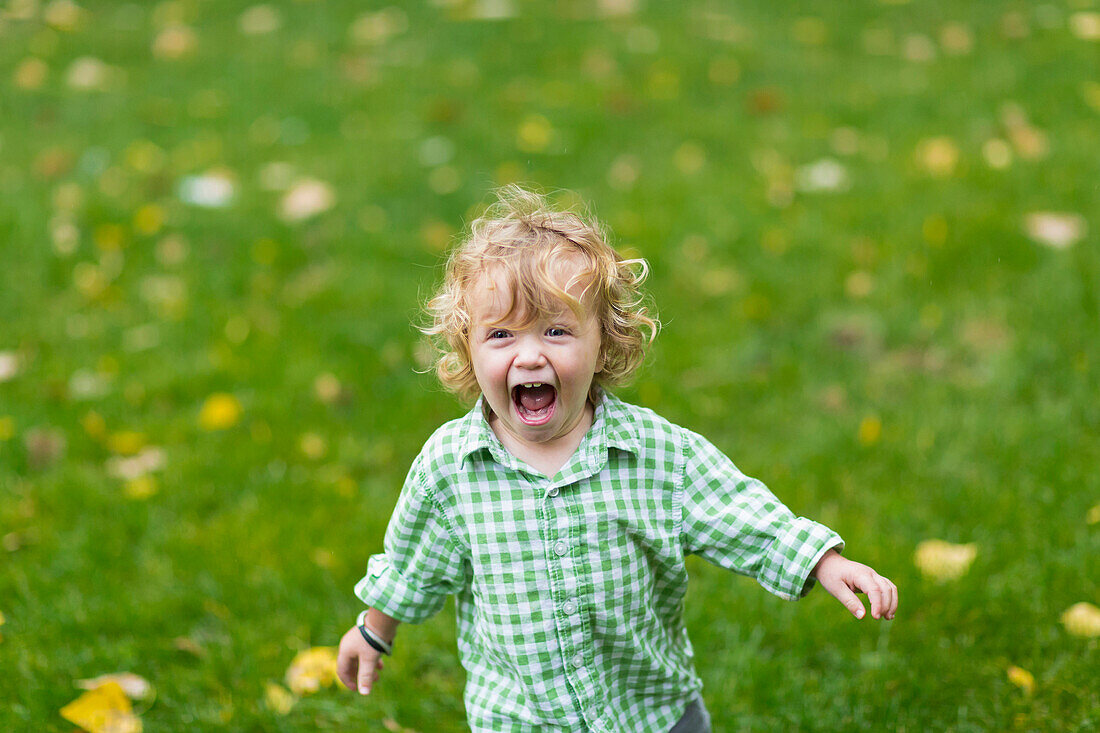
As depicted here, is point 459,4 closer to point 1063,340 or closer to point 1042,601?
point 1063,340

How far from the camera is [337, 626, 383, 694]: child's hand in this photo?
6.12 feet

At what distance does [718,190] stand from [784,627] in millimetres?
2364

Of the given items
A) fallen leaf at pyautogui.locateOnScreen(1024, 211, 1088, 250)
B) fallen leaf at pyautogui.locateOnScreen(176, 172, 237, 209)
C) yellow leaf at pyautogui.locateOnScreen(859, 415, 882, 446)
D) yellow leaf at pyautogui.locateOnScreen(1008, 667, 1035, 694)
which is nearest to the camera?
yellow leaf at pyautogui.locateOnScreen(1008, 667, 1035, 694)

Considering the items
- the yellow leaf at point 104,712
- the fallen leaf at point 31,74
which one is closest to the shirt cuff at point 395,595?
the yellow leaf at point 104,712

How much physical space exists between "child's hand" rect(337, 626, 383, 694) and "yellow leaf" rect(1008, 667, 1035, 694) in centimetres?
128

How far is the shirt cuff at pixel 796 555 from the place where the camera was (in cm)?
166

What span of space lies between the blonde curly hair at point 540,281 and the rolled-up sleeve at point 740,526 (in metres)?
0.20

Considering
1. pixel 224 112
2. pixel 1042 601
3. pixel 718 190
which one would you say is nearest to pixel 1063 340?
pixel 1042 601

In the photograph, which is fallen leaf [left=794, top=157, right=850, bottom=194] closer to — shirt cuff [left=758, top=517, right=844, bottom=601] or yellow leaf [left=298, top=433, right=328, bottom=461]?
yellow leaf [left=298, top=433, right=328, bottom=461]

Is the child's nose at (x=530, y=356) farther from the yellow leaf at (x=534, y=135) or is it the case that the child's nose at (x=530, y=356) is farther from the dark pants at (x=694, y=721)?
the yellow leaf at (x=534, y=135)

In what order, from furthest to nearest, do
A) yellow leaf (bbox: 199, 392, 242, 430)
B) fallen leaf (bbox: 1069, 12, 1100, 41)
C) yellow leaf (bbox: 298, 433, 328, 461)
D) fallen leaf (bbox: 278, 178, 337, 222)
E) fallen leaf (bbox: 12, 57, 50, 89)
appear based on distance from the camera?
fallen leaf (bbox: 12, 57, 50, 89), fallen leaf (bbox: 1069, 12, 1100, 41), fallen leaf (bbox: 278, 178, 337, 222), yellow leaf (bbox: 199, 392, 242, 430), yellow leaf (bbox: 298, 433, 328, 461)

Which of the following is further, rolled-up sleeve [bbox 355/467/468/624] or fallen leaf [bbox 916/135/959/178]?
fallen leaf [bbox 916/135/959/178]

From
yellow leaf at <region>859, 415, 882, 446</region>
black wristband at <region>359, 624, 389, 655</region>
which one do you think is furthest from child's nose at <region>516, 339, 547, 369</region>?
yellow leaf at <region>859, 415, 882, 446</region>

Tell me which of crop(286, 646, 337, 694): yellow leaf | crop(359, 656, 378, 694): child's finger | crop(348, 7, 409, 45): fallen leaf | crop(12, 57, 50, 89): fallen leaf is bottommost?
crop(286, 646, 337, 694): yellow leaf
